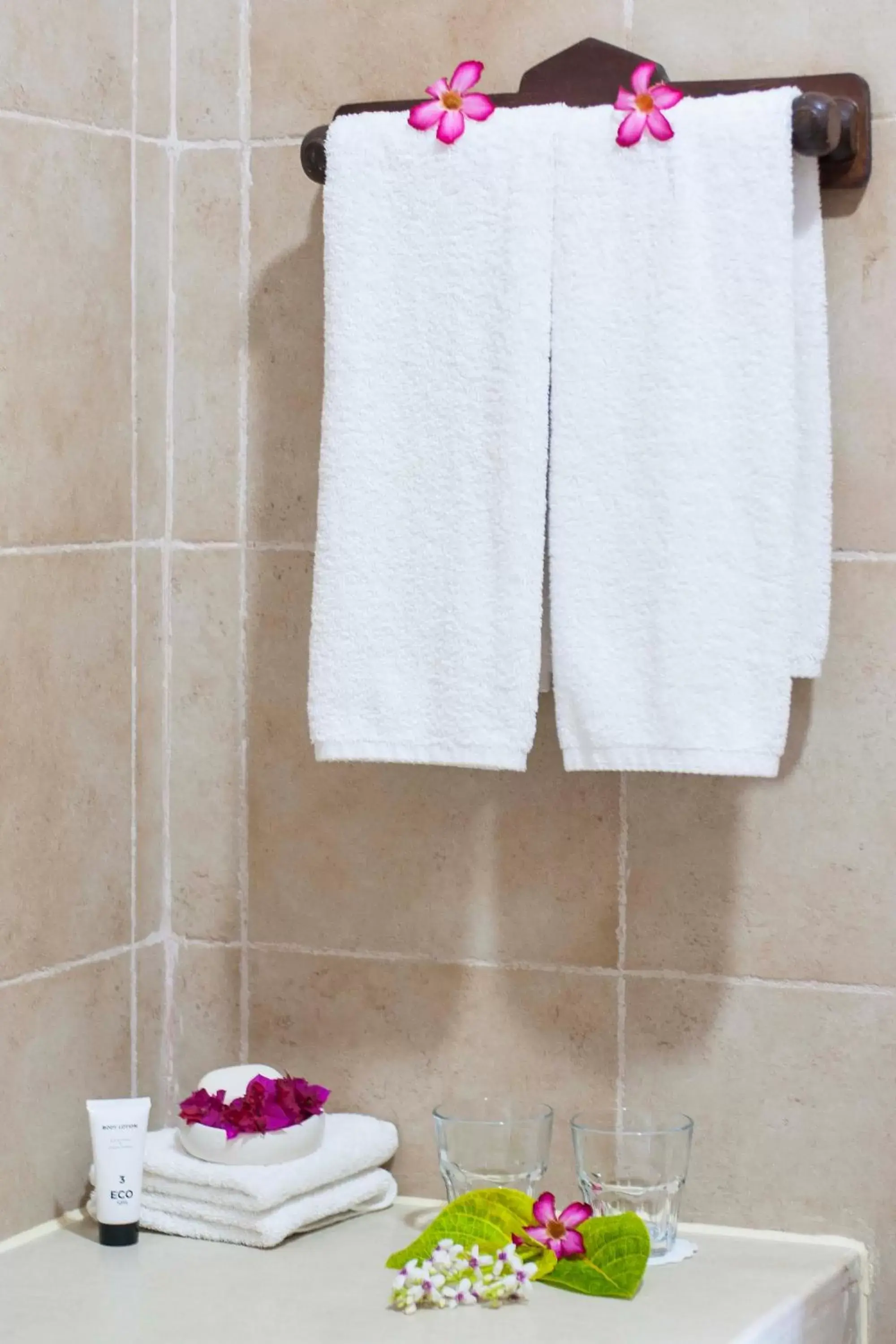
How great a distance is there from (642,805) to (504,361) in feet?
1.20

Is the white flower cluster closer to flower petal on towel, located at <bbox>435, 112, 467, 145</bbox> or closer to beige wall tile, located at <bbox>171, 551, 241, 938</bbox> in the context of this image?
beige wall tile, located at <bbox>171, 551, 241, 938</bbox>

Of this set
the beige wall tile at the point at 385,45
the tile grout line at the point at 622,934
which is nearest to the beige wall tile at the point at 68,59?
the beige wall tile at the point at 385,45

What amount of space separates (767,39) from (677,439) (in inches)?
13.3

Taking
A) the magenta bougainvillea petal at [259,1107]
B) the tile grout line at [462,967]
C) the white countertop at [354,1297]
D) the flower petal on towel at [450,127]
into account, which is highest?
the flower petal on towel at [450,127]

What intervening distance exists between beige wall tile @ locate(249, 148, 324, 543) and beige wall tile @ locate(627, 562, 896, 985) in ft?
1.21

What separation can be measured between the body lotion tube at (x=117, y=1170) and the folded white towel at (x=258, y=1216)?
2 centimetres

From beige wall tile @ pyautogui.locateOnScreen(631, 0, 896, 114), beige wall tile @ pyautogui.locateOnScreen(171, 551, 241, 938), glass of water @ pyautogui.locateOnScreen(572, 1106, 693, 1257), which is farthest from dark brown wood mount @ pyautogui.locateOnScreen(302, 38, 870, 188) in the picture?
glass of water @ pyautogui.locateOnScreen(572, 1106, 693, 1257)

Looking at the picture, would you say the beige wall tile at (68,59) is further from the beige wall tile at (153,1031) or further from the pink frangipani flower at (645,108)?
the beige wall tile at (153,1031)

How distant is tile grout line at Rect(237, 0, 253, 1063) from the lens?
145 centimetres

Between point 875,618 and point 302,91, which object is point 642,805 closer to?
point 875,618

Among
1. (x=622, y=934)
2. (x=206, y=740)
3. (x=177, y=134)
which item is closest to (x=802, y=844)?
(x=622, y=934)

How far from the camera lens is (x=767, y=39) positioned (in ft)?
4.24

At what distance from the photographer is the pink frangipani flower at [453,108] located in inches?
49.0

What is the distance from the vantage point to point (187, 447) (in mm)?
1477
